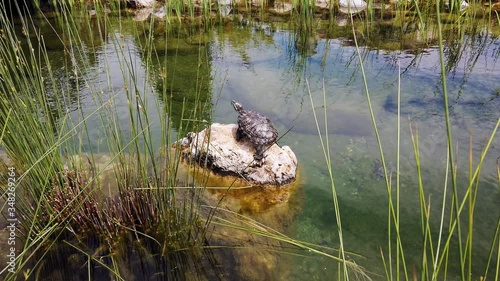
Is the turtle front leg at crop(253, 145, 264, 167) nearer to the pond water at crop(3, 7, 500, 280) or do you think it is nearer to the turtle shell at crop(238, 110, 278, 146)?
the turtle shell at crop(238, 110, 278, 146)

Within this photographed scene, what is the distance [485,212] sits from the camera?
2.56 m

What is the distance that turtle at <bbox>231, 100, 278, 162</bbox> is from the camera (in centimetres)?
304

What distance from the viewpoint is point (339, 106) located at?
13.3 ft

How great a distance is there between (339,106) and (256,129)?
1.45m

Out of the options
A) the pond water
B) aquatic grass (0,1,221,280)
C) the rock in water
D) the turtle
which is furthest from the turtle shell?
aquatic grass (0,1,221,280)

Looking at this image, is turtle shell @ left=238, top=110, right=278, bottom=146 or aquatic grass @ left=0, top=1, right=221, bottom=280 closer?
aquatic grass @ left=0, top=1, right=221, bottom=280

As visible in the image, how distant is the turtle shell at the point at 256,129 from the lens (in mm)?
3041

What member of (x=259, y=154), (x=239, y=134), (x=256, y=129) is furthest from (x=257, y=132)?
(x=239, y=134)

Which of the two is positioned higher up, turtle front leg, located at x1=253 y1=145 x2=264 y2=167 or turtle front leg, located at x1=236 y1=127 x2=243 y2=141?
turtle front leg, located at x1=236 y1=127 x2=243 y2=141

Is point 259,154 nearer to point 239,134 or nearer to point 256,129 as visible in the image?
point 256,129

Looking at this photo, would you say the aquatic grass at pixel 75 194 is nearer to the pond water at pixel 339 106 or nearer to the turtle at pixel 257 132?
the pond water at pixel 339 106

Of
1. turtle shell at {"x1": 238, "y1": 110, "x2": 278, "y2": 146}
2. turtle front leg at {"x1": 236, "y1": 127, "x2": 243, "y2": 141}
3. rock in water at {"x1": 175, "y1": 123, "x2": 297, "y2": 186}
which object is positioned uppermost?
turtle shell at {"x1": 238, "y1": 110, "x2": 278, "y2": 146}

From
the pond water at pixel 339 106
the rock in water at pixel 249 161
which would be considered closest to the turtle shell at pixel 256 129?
the rock in water at pixel 249 161

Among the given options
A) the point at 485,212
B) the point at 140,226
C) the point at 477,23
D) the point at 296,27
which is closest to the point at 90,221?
the point at 140,226
